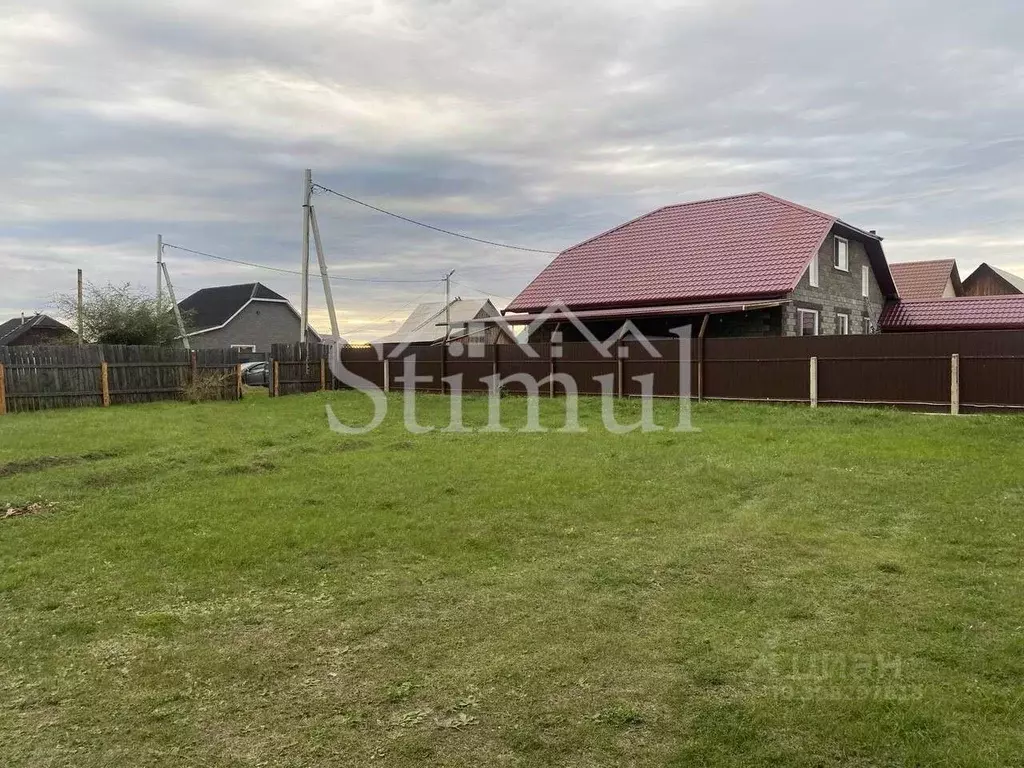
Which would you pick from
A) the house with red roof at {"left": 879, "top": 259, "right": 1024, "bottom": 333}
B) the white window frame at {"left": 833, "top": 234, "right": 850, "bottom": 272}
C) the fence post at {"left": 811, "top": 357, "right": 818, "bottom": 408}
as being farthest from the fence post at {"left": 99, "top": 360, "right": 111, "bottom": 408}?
the house with red roof at {"left": 879, "top": 259, "right": 1024, "bottom": 333}

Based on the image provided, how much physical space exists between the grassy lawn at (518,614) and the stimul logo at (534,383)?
4.70 m

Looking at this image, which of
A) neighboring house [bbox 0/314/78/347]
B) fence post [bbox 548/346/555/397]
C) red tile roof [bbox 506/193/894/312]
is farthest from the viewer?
neighboring house [bbox 0/314/78/347]

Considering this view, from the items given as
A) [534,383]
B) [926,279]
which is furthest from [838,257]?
[926,279]

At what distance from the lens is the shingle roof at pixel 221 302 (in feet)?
143

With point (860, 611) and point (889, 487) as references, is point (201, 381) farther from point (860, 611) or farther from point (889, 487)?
point (860, 611)

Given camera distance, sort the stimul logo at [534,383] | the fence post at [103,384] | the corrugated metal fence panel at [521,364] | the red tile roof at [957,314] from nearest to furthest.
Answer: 1. the stimul logo at [534,383]
2. the fence post at [103,384]
3. the corrugated metal fence panel at [521,364]
4. the red tile roof at [957,314]

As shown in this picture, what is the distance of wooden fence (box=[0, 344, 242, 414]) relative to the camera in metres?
17.2

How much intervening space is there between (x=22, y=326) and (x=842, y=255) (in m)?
51.3

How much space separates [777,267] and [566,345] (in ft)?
18.9

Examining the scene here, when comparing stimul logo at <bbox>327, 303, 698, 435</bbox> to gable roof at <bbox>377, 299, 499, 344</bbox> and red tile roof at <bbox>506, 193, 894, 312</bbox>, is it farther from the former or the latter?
gable roof at <bbox>377, 299, 499, 344</bbox>

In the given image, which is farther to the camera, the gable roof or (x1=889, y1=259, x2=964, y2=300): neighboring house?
the gable roof

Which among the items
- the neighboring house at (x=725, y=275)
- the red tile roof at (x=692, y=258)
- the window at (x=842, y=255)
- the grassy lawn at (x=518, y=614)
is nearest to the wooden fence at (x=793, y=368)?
the neighboring house at (x=725, y=275)

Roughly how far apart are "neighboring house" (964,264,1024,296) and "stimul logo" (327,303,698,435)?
118ft

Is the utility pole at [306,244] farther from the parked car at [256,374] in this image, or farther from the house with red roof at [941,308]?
the house with red roof at [941,308]
